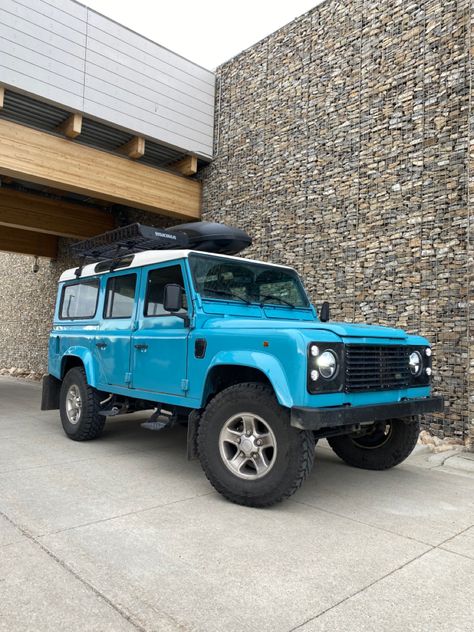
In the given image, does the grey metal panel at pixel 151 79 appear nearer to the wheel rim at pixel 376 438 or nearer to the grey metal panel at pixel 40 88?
the grey metal panel at pixel 40 88

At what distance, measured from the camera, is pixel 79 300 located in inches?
263

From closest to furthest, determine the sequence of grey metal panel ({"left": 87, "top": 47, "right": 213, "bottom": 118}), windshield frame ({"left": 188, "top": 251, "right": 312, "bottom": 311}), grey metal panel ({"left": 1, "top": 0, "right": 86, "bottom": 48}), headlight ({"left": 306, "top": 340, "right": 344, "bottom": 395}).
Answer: headlight ({"left": 306, "top": 340, "right": 344, "bottom": 395}) < windshield frame ({"left": 188, "top": 251, "right": 312, "bottom": 311}) < grey metal panel ({"left": 1, "top": 0, "right": 86, "bottom": 48}) < grey metal panel ({"left": 87, "top": 47, "right": 213, "bottom": 118})

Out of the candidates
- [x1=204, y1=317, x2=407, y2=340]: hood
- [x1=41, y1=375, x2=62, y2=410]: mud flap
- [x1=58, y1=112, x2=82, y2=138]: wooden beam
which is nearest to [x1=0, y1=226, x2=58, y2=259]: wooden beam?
[x1=58, y1=112, x2=82, y2=138]: wooden beam

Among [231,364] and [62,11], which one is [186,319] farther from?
[62,11]

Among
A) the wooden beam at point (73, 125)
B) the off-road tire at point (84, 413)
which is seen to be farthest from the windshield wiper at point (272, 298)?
the wooden beam at point (73, 125)

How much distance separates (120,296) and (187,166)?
659 cm

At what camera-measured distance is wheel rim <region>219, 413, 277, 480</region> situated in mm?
3730

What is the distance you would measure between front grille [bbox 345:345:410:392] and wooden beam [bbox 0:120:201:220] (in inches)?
309

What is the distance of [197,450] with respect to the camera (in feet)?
13.6

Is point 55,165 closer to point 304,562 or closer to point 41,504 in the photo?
point 41,504

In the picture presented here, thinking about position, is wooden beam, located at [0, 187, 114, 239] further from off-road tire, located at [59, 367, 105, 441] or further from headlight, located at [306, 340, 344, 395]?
headlight, located at [306, 340, 344, 395]

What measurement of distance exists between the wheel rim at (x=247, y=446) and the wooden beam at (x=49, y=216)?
11302 millimetres

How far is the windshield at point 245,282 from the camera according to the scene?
476 cm

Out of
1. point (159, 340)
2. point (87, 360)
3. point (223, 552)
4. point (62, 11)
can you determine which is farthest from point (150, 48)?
point (223, 552)
